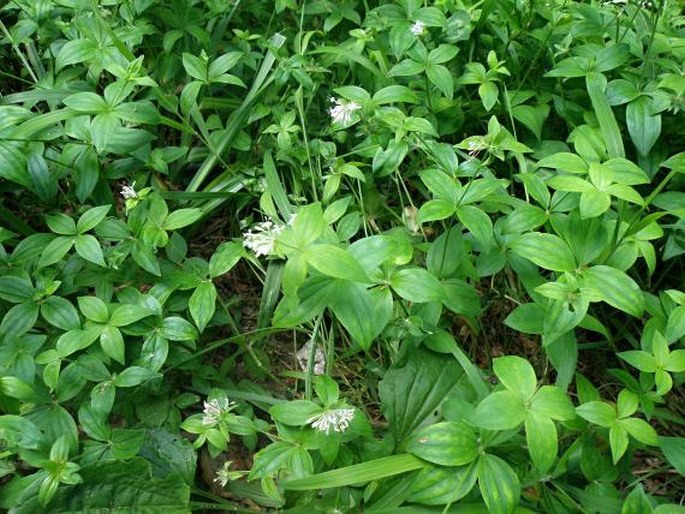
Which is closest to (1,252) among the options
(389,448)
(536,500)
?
(389,448)

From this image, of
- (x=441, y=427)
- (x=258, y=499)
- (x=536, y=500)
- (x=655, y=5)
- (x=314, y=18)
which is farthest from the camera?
(x=314, y=18)

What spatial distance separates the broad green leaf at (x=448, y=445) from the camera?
4.67 ft

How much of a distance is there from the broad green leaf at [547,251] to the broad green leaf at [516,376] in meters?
0.23

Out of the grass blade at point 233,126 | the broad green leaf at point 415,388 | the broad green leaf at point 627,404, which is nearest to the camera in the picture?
the broad green leaf at point 627,404

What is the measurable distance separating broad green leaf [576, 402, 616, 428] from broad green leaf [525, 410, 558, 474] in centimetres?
11

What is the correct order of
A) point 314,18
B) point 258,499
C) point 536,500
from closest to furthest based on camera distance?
1. point 536,500
2. point 258,499
3. point 314,18

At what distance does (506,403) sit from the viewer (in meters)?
1.38

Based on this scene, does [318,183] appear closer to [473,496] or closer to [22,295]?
[22,295]

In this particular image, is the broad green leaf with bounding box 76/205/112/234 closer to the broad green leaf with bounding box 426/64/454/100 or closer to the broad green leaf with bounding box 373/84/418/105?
the broad green leaf with bounding box 373/84/418/105

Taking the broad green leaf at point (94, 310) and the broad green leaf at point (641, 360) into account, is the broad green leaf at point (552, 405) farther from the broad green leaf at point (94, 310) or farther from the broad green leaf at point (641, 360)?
the broad green leaf at point (94, 310)

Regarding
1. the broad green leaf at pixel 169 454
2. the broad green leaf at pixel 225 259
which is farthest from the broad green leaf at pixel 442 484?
the broad green leaf at pixel 225 259

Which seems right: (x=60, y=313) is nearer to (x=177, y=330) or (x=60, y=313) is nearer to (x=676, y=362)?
(x=177, y=330)

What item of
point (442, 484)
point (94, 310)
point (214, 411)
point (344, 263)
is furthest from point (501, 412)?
point (94, 310)

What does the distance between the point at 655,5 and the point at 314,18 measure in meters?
1.19
